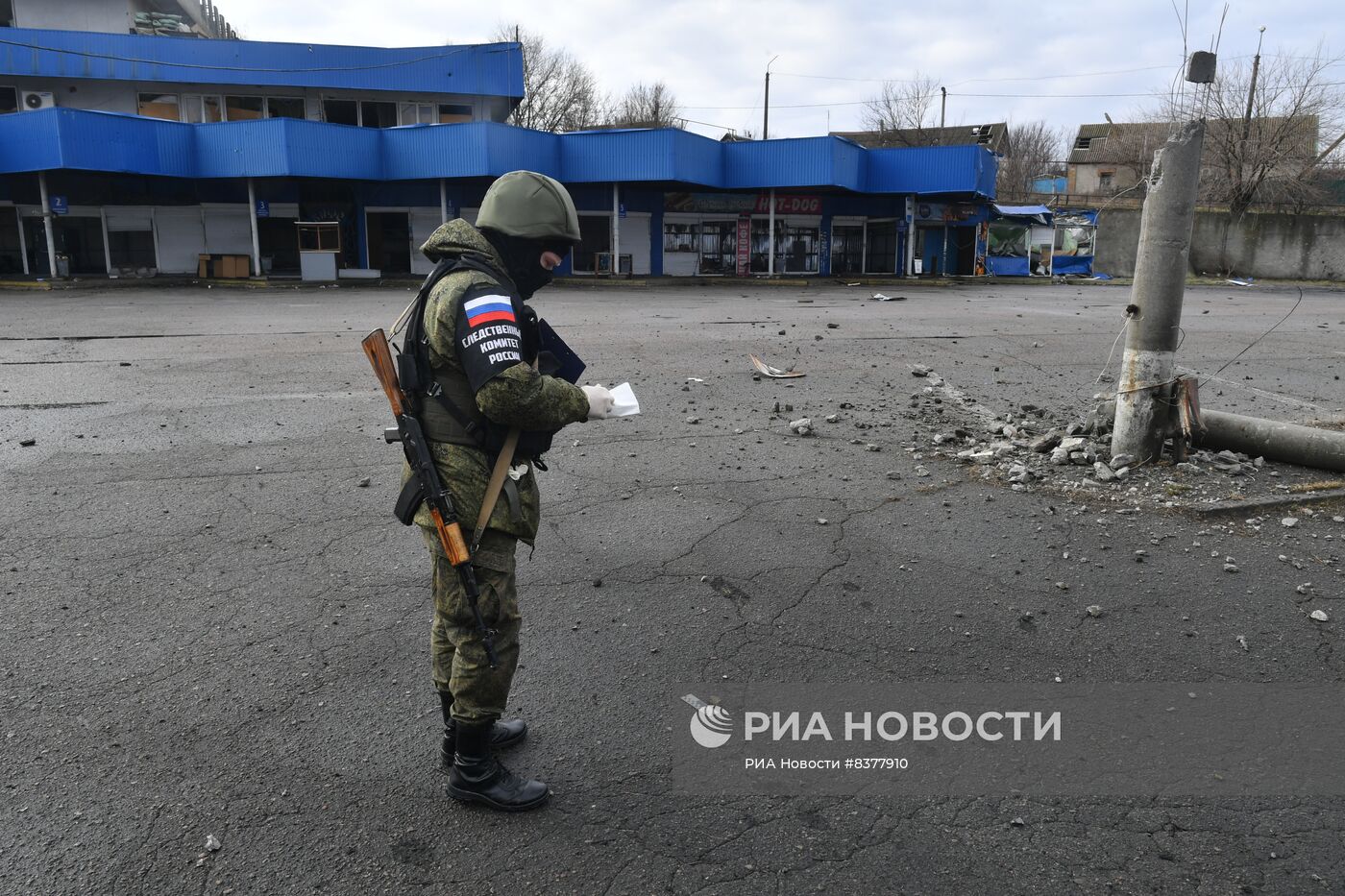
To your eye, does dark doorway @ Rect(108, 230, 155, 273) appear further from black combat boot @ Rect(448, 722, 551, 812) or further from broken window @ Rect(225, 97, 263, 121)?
black combat boot @ Rect(448, 722, 551, 812)

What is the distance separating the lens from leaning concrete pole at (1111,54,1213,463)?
578 centimetres

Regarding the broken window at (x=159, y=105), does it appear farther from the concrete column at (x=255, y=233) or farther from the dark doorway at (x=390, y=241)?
the dark doorway at (x=390, y=241)

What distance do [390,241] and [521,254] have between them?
33143 millimetres

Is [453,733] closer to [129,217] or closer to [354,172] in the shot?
[354,172]

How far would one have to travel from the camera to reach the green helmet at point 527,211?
9.36ft

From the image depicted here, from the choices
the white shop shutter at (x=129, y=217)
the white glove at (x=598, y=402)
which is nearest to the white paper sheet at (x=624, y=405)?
the white glove at (x=598, y=402)

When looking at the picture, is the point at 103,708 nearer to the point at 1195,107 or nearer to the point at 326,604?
the point at 326,604

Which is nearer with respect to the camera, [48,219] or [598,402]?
[598,402]

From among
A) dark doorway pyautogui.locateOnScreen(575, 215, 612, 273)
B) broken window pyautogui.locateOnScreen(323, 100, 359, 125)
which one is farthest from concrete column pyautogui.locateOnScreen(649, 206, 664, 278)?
broken window pyautogui.locateOnScreen(323, 100, 359, 125)

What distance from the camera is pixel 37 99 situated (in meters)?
33.0

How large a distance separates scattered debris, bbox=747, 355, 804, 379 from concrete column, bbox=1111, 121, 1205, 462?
4241 millimetres

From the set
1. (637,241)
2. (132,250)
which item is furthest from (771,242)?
(132,250)

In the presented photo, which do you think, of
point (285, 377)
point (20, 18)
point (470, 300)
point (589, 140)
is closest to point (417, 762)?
point (470, 300)

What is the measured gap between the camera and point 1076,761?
10.1 ft
